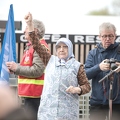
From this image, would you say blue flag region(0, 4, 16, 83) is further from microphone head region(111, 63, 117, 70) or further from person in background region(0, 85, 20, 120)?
person in background region(0, 85, 20, 120)

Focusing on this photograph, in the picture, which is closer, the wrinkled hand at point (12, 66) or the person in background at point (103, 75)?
the person in background at point (103, 75)

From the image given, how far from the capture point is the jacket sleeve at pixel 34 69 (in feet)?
16.3

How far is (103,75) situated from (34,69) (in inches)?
29.1

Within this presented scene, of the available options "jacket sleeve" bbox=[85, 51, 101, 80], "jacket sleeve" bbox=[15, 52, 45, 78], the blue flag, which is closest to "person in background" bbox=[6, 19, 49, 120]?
"jacket sleeve" bbox=[15, 52, 45, 78]

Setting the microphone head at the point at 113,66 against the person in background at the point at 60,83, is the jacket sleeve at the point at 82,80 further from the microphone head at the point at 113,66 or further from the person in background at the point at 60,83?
the microphone head at the point at 113,66

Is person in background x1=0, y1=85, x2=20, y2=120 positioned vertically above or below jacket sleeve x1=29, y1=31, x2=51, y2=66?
below

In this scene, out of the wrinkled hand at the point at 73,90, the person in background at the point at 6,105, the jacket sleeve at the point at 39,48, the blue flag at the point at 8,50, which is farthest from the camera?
the blue flag at the point at 8,50

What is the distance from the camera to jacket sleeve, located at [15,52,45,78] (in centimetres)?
497

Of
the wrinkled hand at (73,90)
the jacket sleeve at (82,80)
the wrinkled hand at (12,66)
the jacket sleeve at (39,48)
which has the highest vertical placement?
the jacket sleeve at (39,48)

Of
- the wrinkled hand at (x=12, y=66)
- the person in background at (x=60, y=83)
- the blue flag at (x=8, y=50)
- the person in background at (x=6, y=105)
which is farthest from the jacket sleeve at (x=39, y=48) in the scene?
the person in background at (x=6, y=105)

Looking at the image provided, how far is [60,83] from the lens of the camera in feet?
14.4

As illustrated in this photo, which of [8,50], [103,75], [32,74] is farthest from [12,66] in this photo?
[103,75]

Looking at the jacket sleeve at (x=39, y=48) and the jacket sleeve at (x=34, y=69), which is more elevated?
the jacket sleeve at (x=39, y=48)

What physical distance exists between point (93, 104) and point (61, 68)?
810mm
